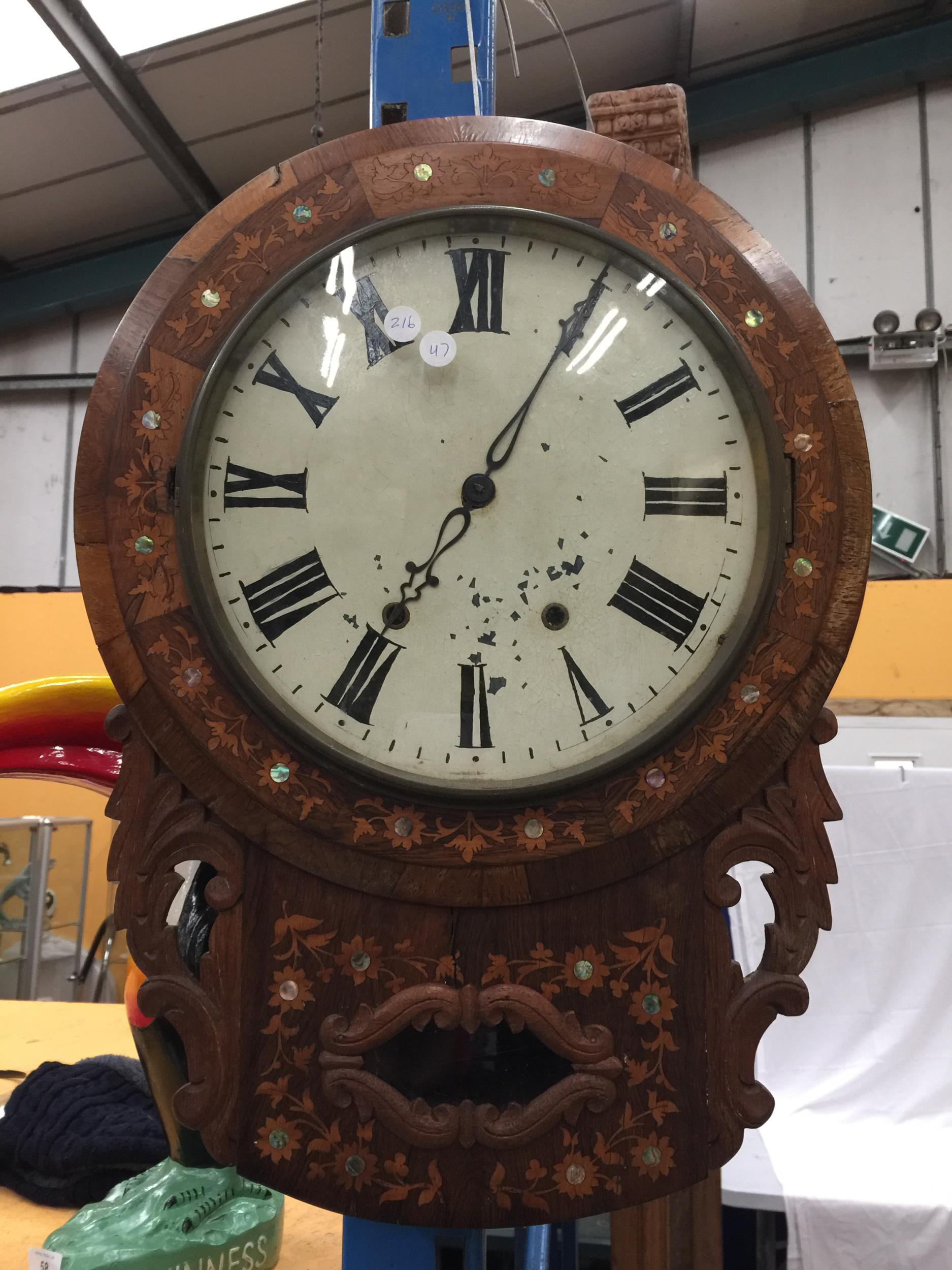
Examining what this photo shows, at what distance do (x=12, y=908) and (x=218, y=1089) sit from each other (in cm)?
344

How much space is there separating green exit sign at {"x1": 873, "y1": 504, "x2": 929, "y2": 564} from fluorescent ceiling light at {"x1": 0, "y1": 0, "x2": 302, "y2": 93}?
3447 millimetres

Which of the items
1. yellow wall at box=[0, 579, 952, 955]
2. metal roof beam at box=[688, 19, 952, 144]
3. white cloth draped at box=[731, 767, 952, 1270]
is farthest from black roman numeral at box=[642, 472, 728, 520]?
metal roof beam at box=[688, 19, 952, 144]

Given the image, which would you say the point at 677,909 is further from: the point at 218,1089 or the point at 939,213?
the point at 939,213

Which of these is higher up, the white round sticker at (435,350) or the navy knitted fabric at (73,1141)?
the white round sticker at (435,350)

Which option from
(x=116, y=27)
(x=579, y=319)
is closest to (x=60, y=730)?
(x=579, y=319)

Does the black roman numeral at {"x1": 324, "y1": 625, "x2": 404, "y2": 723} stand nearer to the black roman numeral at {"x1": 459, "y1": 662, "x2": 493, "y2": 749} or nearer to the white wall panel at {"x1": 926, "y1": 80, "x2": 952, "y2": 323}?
the black roman numeral at {"x1": 459, "y1": 662, "x2": 493, "y2": 749}

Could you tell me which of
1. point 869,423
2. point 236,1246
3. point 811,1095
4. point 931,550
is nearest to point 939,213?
point 869,423

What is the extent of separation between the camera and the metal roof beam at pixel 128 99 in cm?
366

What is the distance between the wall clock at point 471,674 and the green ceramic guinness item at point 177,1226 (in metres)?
0.35

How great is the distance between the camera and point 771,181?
5320 mm

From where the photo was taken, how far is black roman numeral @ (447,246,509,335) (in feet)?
2.48

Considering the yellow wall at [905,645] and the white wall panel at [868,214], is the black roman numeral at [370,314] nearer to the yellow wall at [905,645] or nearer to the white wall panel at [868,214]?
the yellow wall at [905,645]

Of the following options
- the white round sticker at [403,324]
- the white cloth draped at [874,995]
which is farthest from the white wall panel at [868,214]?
the white round sticker at [403,324]

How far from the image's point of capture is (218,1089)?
70 centimetres
